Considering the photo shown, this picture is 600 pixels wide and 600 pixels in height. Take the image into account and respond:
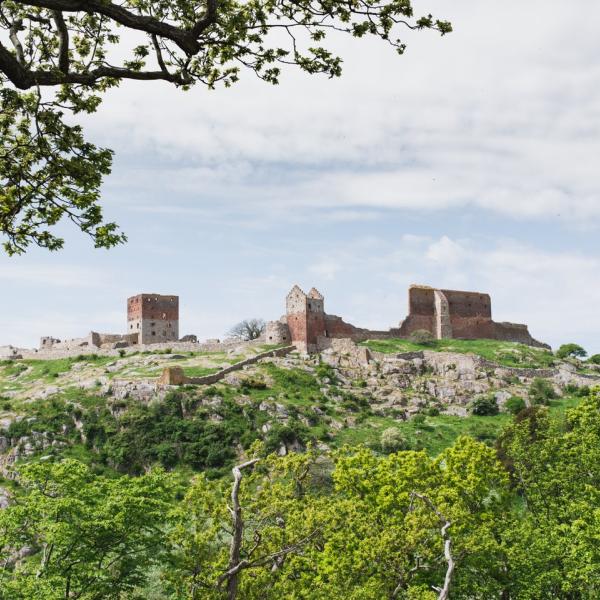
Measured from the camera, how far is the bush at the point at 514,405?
8704cm

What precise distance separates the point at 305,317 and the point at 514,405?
31.4 meters

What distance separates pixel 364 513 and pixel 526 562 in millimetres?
6751

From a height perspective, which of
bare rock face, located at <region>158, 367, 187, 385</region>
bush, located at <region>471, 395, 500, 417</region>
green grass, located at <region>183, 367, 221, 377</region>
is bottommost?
bush, located at <region>471, 395, 500, 417</region>

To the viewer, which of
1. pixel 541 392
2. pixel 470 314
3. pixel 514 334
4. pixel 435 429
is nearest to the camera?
pixel 435 429

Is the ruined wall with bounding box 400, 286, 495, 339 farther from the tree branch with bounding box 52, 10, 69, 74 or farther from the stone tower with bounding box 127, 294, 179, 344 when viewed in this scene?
the tree branch with bounding box 52, 10, 69, 74

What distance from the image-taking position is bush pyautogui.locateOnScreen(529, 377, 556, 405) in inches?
3481

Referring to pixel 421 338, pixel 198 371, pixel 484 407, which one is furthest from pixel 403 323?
pixel 198 371

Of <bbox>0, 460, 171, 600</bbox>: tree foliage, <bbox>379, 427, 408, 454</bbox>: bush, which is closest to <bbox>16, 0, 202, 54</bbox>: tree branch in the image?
<bbox>0, 460, 171, 600</bbox>: tree foliage

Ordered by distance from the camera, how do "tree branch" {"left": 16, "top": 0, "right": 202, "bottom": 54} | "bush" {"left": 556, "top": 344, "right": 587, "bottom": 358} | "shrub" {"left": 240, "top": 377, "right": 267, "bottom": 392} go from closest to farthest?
"tree branch" {"left": 16, "top": 0, "right": 202, "bottom": 54}
"shrub" {"left": 240, "top": 377, "right": 267, "bottom": 392}
"bush" {"left": 556, "top": 344, "right": 587, "bottom": 358}

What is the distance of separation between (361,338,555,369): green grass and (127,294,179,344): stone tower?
33108 mm

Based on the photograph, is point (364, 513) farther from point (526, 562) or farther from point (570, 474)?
point (570, 474)

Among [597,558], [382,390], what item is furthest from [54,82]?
[382,390]

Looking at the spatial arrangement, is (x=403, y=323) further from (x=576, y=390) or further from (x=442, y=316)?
(x=576, y=390)

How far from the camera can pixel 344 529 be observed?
28.0 metres
